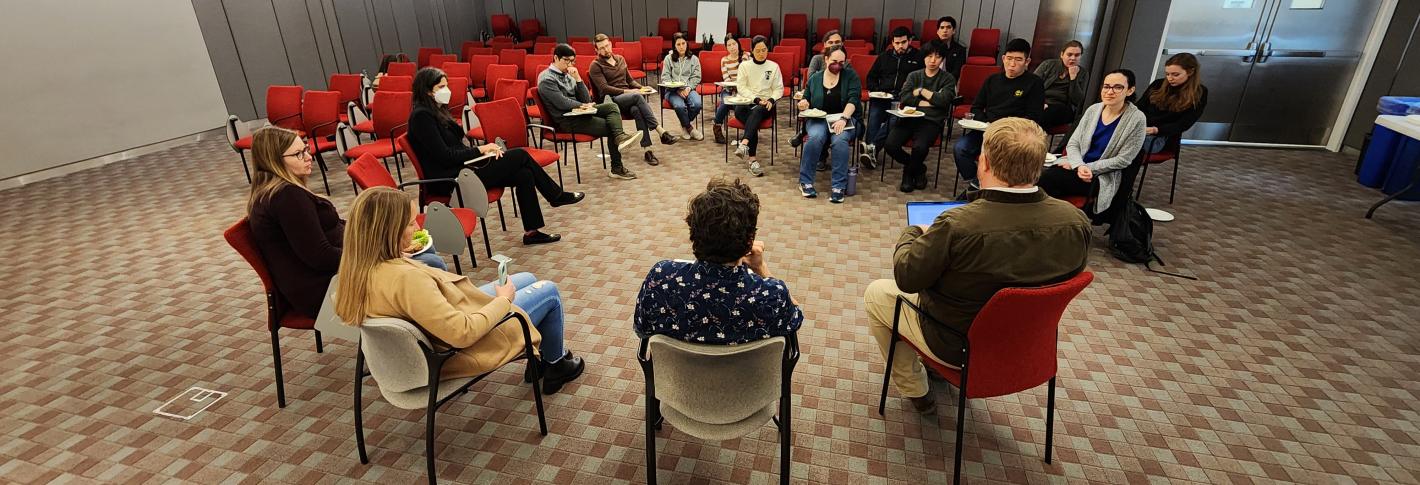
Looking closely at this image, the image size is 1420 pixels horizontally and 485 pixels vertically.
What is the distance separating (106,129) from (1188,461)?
10204mm

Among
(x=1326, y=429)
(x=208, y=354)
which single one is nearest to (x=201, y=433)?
(x=208, y=354)

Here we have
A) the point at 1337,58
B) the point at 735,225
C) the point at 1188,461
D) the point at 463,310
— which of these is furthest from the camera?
the point at 1337,58

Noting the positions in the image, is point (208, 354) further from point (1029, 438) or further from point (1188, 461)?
point (1188, 461)

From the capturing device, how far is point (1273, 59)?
6.69 m

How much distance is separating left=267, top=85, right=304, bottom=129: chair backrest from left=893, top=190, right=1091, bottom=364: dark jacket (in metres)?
6.37

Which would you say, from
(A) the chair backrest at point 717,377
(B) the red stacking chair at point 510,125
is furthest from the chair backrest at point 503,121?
(A) the chair backrest at point 717,377

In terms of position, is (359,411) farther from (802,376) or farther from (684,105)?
(684,105)

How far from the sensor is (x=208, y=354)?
10.4 ft

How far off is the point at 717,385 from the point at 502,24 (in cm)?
1370

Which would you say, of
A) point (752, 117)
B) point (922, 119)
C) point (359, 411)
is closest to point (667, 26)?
point (752, 117)

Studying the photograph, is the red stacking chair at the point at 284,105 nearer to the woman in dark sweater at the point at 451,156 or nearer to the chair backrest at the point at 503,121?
the chair backrest at the point at 503,121

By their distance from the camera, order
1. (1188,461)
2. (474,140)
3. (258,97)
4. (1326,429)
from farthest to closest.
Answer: (258,97) → (474,140) → (1326,429) → (1188,461)

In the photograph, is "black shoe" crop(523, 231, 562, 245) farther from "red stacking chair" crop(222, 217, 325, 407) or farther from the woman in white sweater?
the woman in white sweater

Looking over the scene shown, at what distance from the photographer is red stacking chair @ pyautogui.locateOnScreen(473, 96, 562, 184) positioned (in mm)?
4812
